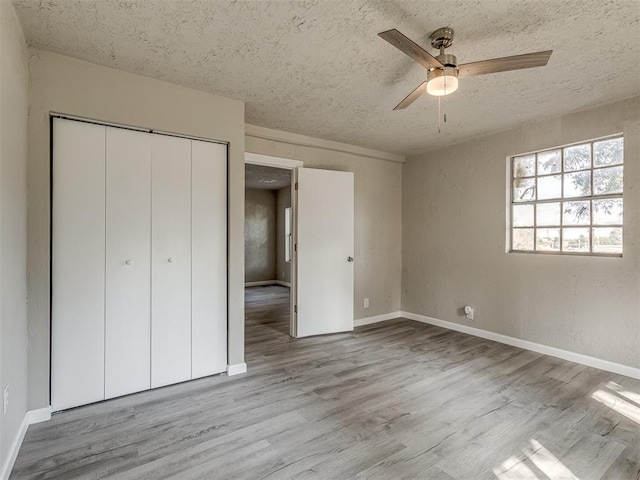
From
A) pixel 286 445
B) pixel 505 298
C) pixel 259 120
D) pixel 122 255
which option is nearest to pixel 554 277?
pixel 505 298

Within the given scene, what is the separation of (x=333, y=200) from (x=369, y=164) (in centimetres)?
94

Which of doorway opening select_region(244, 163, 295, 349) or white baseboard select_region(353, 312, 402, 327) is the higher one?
doorway opening select_region(244, 163, 295, 349)

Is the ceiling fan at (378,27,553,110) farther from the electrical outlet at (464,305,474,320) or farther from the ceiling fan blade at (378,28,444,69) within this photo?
the electrical outlet at (464,305,474,320)

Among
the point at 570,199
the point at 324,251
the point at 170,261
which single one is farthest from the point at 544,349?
the point at 170,261

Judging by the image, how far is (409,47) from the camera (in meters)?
1.68

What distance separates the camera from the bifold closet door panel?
7.28 feet

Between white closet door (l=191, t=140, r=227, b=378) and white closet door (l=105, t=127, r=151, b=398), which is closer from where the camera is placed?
white closet door (l=105, t=127, r=151, b=398)

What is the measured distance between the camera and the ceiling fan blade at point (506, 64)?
175 centimetres

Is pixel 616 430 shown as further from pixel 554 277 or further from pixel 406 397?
pixel 554 277

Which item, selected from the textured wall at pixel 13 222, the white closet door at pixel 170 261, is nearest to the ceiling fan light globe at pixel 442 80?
the white closet door at pixel 170 261

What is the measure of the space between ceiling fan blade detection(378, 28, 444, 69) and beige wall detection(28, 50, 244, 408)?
1.69 m

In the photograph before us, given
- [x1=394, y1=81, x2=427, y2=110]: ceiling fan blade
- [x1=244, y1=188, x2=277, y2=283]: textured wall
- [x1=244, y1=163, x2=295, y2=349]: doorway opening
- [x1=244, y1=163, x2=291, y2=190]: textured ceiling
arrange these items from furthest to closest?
[x1=244, y1=188, x2=277, y2=283]: textured wall
[x1=244, y1=163, x2=295, y2=349]: doorway opening
[x1=244, y1=163, x2=291, y2=190]: textured ceiling
[x1=394, y1=81, x2=427, y2=110]: ceiling fan blade

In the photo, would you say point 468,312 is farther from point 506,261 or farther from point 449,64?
point 449,64

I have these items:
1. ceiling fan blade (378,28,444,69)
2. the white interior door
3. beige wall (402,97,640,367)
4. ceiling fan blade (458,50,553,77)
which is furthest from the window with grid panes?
ceiling fan blade (378,28,444,69)
